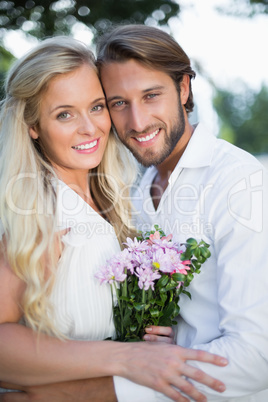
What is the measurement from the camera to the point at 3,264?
2000mm

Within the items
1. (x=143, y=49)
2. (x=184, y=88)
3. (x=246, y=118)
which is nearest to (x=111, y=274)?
(x=143, y=49)

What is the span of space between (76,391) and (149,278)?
0.62 metres

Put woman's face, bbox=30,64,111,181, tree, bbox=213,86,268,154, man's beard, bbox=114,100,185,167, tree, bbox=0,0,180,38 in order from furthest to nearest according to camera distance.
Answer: tree, bbox=213,86,268,154 → tree, bbox=0,0,180,38 → man's beard, bbox=114,100,185,167 → woman's face, bbox=30,64,111,181

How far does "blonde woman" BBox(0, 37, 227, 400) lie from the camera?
191 centimetres

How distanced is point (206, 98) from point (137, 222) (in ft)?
9.06

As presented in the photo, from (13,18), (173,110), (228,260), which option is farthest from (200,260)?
(13,18)

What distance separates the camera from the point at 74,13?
384cm

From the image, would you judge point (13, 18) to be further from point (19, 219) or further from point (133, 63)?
point (19, 219)

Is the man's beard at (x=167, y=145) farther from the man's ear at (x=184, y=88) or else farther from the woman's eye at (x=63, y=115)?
the woman's eye at (x=63, y=115)

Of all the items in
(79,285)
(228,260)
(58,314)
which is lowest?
(58,314)

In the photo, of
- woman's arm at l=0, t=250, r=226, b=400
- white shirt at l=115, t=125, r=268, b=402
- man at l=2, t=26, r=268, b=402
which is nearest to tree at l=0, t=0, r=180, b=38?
man at l=2, t=26, r=268, b=402

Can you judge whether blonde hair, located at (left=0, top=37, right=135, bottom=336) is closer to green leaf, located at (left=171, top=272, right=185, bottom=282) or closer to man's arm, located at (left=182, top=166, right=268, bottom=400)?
green leaf, located at (left=171, top=272, right=185, bottom=282)

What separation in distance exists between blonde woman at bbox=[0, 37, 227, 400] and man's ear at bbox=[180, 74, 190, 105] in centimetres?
61

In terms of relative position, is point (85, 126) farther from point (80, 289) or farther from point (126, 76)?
point (80, 289)
